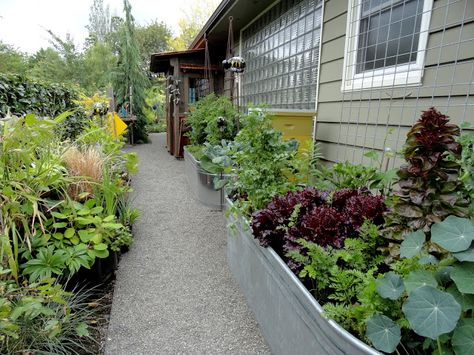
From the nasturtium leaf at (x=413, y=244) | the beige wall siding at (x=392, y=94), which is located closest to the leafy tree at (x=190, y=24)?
the beige wall siding at (x=392, y=94)

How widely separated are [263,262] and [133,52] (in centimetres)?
971

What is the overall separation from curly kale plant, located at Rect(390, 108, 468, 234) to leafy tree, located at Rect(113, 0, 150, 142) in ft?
32.0

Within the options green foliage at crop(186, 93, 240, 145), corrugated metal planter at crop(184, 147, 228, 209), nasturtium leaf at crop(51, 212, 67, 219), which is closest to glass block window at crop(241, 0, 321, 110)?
green foliage at crop(186, 93, 240, 145)

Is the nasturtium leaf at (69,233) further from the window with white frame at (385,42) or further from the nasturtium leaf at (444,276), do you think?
the window with white frame at (385,42)

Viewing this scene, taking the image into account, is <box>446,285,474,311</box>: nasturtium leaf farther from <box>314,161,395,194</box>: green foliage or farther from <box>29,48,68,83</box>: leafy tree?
<box>29,48,68,83</box>: leafy tree

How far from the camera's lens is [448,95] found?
6.07 feet

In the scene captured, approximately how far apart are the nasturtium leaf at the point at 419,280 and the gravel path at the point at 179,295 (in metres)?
1.07

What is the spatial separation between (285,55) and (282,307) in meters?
3.56

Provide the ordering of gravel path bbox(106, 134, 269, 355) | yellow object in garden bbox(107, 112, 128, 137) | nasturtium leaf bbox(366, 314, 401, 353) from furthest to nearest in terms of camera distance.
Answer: yellow object in garden bbox(107, 112, 128, 137), gravel path bbox(106, 134, 269, 355), nasturtium leaf bbox(366, 314, 401, 353)

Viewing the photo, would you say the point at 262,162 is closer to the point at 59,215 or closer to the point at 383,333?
the point at 383,333

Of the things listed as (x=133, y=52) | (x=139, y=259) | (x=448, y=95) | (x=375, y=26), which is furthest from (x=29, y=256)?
(x=133, y=52)

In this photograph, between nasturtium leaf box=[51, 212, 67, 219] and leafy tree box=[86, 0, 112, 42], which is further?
leafy tree box=[86, 0, 112, 42]

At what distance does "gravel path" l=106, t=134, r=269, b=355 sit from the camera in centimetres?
167

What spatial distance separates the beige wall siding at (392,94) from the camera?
176 centimetres
